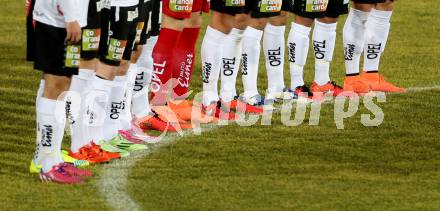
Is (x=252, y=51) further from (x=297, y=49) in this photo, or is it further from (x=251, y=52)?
(x=297, y=49)

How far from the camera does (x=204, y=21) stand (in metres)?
19.2

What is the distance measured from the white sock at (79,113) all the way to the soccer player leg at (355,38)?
420cm

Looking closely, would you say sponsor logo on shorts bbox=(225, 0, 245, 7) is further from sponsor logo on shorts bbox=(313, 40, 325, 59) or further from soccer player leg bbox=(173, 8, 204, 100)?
sponsor logo on shorts bbox=(313, 40, 325, 59)

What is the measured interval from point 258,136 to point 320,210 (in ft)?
9.20

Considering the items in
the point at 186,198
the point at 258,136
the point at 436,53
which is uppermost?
the point at 186,198

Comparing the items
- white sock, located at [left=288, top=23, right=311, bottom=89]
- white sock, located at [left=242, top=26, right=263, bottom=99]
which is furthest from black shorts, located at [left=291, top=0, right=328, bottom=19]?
white sock, located at [left=242, top=26, right=263, bottom=99]

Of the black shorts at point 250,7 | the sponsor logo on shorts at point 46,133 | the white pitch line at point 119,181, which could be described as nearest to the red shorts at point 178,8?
the black shorts at point 250,7

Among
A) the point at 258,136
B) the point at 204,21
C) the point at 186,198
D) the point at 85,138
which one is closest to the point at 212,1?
the point at 258,136

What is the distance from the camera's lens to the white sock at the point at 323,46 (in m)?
14.5

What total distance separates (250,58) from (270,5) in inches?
25.4

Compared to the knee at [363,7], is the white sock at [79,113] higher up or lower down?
higher up

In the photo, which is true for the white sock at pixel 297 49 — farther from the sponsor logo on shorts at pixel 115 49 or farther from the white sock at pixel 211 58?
the sponsor logo on shorts at pixel 115 49

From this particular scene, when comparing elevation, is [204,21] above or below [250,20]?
below

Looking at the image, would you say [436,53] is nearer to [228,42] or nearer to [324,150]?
[228,42]
